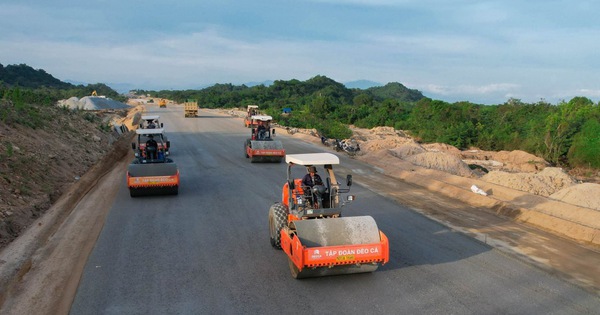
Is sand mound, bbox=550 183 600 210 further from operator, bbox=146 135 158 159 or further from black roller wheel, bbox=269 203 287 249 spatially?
operator, bbox=146 135 158 159

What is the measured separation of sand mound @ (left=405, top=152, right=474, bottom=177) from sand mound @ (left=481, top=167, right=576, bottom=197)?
18.8ft

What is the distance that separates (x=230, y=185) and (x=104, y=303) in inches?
411

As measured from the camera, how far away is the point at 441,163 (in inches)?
1059

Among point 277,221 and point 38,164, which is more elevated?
point 277,221

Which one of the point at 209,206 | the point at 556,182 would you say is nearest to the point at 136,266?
the point at 209,206

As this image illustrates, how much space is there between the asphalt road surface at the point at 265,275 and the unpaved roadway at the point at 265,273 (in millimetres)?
21

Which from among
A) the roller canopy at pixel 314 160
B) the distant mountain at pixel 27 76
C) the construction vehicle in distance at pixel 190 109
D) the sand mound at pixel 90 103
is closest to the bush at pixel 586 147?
the roller canopy at pixel 314 160

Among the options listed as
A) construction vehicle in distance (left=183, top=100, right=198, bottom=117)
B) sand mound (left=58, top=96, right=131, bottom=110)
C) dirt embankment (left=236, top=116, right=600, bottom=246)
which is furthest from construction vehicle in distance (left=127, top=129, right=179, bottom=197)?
sand mound (left=58, top=96, right=131, bottom=110)

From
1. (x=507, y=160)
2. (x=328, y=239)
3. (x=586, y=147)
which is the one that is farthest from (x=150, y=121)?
(x=586, y=147)

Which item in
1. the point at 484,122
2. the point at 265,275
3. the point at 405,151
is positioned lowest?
the point at 265,275

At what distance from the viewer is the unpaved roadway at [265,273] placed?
24.9ft

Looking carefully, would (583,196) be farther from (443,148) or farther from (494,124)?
→ (494,124)

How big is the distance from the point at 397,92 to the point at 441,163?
501 feet

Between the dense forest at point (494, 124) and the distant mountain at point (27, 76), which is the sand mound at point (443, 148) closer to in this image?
the dense forest at point (494, 124)
